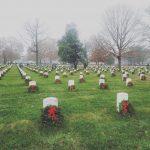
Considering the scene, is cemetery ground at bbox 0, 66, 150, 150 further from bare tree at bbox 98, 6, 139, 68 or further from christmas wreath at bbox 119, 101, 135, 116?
bare tree at bbox 98, 6, 139, 68

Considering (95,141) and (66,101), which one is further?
(66,101)

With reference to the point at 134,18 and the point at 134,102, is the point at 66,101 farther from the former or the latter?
the point at 134,18

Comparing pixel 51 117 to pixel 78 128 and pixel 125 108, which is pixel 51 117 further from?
pixel 125 108

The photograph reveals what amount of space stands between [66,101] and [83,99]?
2.72 ft

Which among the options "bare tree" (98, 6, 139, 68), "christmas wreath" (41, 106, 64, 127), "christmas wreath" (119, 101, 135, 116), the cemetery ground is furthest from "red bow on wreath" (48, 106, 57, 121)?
"bare tree" (98, 6, 139, 68)

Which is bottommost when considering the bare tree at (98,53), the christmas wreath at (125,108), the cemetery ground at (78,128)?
the cemetery ground at (78,128)

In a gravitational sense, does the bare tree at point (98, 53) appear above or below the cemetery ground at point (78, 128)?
above

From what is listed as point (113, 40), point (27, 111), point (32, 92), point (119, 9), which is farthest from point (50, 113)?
point (119, 9)

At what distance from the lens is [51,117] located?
283 inches

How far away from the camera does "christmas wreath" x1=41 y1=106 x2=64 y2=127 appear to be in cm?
711

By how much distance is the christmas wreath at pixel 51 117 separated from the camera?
7112 millimetres

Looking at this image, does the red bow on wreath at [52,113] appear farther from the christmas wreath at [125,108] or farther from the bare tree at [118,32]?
the bare tree at [118,32]

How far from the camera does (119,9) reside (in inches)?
1641

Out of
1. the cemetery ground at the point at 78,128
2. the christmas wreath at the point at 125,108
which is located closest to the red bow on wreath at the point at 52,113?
the cemetery ground at the point at 78,128
